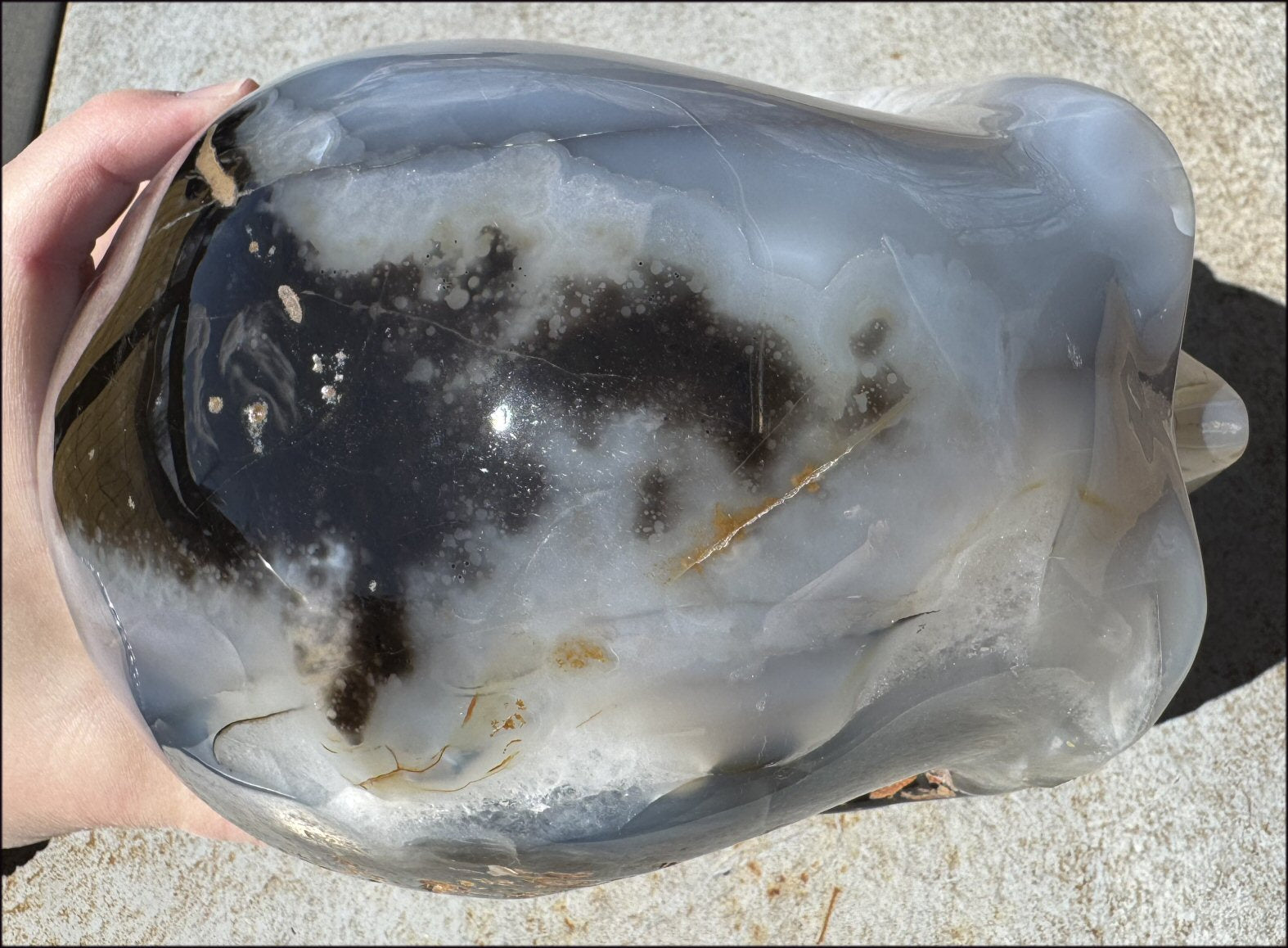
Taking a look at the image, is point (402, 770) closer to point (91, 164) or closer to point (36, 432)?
point (36, 432)

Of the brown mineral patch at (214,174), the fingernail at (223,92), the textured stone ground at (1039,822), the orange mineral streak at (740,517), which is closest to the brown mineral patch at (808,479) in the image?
the orange mineral streak at (740,517)

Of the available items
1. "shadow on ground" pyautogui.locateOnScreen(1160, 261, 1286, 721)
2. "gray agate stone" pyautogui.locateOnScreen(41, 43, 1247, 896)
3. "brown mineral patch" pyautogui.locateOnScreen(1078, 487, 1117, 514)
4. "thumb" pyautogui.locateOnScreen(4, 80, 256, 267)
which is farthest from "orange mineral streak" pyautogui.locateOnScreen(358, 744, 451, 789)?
"shadow on ground" pyautogui.locateOnScreen(1160, 261, 1286, 721)

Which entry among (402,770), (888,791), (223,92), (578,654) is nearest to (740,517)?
(578,654)

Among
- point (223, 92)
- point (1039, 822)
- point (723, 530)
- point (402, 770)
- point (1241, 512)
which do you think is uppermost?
point (223, 92)

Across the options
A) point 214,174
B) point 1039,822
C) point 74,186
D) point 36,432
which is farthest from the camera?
point 1039,822

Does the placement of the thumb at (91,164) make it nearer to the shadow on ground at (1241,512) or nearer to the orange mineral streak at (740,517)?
the orange mineral streak at (740,517)

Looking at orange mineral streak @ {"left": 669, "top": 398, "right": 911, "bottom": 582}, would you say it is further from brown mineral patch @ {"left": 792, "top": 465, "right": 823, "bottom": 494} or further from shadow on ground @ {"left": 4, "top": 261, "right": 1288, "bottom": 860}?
shadow on ground @ {"left": 4, "top": 261, "right": 1288, "bottom": 860}

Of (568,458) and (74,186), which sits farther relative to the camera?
(74,186)

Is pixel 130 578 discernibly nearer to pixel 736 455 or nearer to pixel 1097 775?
pixel 736 455
